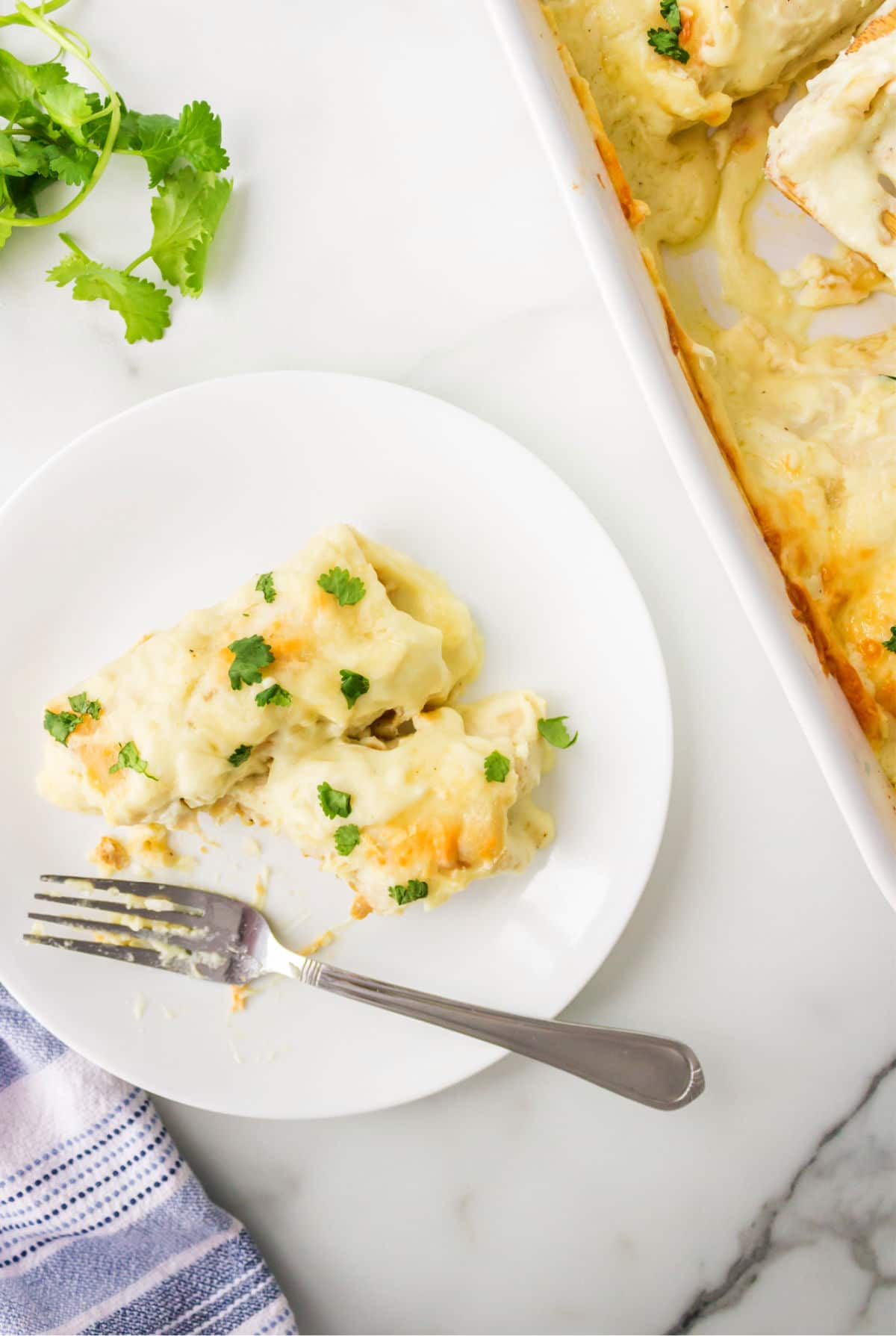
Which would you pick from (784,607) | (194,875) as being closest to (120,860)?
(194,875)

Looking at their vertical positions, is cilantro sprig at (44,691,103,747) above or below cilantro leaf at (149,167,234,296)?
below

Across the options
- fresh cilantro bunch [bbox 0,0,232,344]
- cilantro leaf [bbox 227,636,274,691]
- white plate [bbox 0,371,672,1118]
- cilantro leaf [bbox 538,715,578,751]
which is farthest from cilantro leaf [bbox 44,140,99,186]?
cilantro leaf [bbox 538,715,578,751]

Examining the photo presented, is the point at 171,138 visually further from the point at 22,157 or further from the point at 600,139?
the point at 600,139

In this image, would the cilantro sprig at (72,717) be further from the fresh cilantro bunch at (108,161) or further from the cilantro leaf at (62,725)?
the fresh cilantro bunch at (108,161)

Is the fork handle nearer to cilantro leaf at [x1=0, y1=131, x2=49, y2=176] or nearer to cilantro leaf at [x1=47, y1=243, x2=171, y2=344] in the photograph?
cilantro leaf at [x1=47, y1=243, x2=171, y2=344]

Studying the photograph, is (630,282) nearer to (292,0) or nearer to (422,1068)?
(292,0)

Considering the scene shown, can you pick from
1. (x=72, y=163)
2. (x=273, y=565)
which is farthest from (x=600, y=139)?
(x=72, y=163)

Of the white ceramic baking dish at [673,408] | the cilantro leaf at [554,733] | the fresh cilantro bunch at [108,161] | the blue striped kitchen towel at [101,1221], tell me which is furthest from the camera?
the blue striped kitchen towel at [101,1221]

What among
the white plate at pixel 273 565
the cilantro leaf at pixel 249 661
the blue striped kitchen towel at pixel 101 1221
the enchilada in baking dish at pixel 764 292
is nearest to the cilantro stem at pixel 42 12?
the white plate at pixel 273 565
